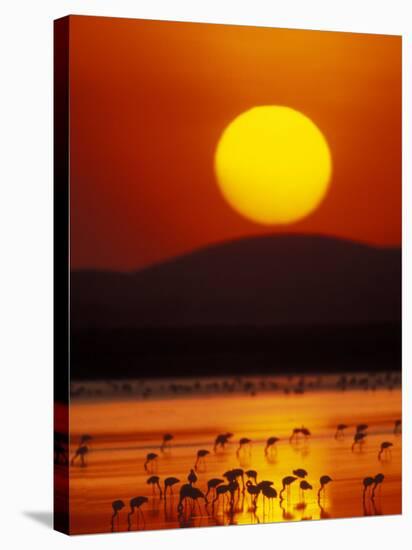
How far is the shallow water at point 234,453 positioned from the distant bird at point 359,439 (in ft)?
0.09

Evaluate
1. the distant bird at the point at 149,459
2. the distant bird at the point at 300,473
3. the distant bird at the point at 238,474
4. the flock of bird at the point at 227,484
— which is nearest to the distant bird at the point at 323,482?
the flock of bird at the point at 227,484

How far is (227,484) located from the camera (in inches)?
383

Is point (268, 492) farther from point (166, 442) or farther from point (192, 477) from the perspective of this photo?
point (166, 442)

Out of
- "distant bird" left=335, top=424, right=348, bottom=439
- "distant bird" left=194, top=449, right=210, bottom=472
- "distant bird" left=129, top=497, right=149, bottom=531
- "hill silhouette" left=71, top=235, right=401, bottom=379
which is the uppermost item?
"hill silhouette" left=71, top=235, right=401, bottom=379

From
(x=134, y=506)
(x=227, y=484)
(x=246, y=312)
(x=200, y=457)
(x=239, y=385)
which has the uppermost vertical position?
(x=246, y=312)

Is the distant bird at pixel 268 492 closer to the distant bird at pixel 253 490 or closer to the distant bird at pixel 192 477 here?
the distant bird at pixel 253 490

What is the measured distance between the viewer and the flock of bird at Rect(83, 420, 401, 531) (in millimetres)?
9523

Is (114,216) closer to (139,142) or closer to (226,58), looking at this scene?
(139,142)

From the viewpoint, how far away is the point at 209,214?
31.8ft

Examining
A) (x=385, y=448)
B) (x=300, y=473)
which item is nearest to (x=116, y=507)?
(x=300, y=473)

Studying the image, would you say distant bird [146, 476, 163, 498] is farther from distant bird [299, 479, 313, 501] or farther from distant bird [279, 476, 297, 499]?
distant bird [299, 479, 313, 501]

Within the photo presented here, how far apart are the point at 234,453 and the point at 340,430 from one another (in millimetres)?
712

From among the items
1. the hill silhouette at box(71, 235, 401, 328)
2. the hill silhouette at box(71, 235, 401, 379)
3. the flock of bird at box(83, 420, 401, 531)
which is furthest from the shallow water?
the hill silhouette at box(71, 235, 401, 328)

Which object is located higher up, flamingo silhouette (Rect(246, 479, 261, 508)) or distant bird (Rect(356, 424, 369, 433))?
distant bird (Rect(356, 424, 369, 433))
